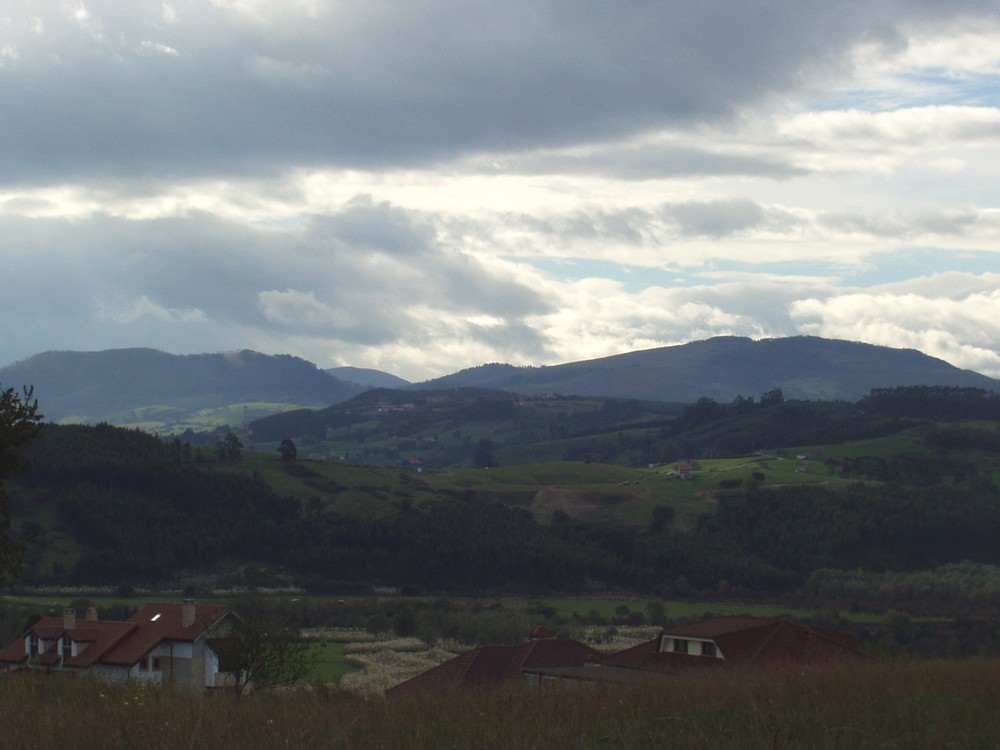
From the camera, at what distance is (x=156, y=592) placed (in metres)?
115

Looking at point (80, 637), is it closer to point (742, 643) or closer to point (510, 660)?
point (510, 660)

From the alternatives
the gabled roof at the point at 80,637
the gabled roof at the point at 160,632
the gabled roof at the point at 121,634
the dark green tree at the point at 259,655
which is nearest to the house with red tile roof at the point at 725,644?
the dark green tree at the point at 259,655

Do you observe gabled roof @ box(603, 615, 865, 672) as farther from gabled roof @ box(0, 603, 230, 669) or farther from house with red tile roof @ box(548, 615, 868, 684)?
Result: gabled roof @ box(0, 603, 230, 669)

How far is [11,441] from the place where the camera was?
2378 centimetres

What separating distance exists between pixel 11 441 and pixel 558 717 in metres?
14.3

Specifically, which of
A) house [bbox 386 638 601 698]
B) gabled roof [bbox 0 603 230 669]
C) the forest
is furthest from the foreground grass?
the forest

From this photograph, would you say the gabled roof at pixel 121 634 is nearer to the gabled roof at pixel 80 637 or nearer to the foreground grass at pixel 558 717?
the gabled roof at pixel 80 637

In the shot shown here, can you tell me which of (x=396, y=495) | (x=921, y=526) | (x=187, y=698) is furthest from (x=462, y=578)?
(x=187, y=698)

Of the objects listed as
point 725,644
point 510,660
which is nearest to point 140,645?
point 510,660

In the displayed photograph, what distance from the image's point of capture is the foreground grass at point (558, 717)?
13516 mm

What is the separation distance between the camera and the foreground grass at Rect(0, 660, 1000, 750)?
1352cm

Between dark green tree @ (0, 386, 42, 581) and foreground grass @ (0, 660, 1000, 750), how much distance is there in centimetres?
807

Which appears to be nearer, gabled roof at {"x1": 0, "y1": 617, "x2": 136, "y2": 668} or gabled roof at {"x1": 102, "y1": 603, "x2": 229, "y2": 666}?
gabled roof at {"x1": 102, "y1": 603, "x2": 229, "y2": 666}

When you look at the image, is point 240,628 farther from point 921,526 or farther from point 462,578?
point 921,526
